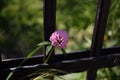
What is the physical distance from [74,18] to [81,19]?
0.10 meters

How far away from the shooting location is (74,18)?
240 cm

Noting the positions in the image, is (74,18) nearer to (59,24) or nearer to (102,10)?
(59,24)

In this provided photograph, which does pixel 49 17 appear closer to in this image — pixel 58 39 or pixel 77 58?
pixel 58 39

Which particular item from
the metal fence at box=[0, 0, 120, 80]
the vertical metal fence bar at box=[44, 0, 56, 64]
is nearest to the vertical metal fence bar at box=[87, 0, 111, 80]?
the metal fence at box=[0, 0, 120, 80]

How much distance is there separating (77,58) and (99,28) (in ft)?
0.52

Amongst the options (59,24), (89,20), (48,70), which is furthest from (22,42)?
(48,70)

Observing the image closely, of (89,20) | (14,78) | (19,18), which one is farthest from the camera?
(19,18)

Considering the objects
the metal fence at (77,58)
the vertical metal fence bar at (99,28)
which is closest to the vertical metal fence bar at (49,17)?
the metal fence at (77,58)

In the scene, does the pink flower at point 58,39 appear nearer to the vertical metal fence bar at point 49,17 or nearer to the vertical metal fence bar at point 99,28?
the vertical metal fence bar at point 49,17

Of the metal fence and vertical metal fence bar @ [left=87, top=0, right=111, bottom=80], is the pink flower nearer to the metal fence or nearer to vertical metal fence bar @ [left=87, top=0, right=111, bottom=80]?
the metal fence

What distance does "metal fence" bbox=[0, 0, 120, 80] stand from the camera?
1.07 m

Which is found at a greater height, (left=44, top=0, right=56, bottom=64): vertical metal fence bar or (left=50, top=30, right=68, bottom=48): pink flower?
(left=44, top=0, right=56, bottom=64): vertical metal fence bar

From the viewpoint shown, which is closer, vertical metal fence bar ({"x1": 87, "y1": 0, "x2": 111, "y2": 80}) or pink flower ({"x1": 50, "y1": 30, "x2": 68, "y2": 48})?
pink flower ({"x1": 50, "y1": 30, "x2": 68, "y2": 48})

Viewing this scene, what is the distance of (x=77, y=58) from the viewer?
1.21 metres
